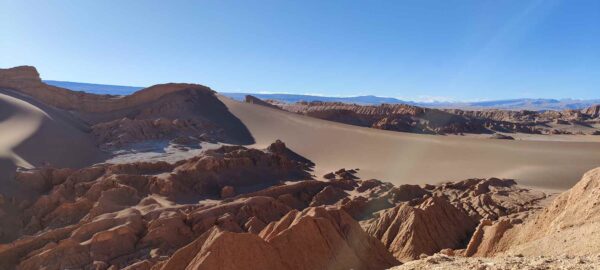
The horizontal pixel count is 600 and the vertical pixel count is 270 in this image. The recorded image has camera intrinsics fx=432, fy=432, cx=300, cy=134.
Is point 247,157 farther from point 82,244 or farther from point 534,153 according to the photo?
point 534,153

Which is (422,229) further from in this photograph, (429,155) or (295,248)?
(429,155)

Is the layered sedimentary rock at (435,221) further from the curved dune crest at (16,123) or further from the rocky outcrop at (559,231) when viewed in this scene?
the curved dune crest at (16,123)

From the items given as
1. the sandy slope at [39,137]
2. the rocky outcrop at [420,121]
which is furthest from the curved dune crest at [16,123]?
the rocky outcrop at [420,121]

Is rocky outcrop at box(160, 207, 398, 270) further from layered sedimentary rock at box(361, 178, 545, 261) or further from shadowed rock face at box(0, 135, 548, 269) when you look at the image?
layered sedimentary rock at box(361, 178, 545, 261)

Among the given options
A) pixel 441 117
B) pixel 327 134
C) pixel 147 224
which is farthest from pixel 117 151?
pixel 441 117

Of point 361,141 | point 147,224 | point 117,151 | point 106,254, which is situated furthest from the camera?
point 361,141

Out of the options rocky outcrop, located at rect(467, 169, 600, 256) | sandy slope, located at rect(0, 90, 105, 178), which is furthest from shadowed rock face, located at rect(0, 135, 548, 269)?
sandy slope, located at rect(0, 90, 105, 178)
